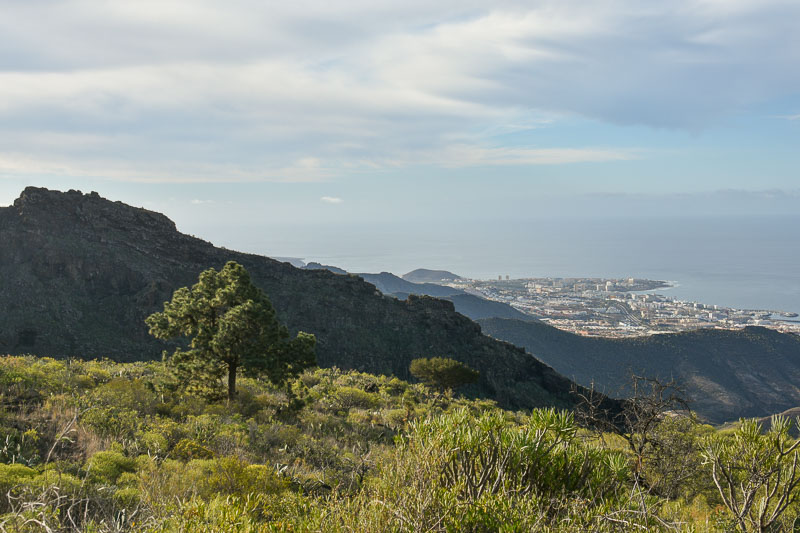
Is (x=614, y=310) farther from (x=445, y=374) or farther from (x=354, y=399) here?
(x=354, y=399)

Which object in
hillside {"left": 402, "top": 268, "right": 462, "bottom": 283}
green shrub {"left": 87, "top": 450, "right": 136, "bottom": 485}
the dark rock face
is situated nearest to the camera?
green shrub {"left": 87, "top": 450, "right": 136, "bottom": 485}

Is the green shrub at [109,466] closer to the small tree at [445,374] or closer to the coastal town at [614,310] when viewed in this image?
the small tree at [445,374]

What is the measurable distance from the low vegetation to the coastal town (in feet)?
221

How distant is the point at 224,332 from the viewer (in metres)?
10.1

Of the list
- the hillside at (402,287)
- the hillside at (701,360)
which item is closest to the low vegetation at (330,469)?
the hillside at (701,360)

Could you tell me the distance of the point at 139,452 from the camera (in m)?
6.61

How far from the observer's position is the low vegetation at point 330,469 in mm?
3115

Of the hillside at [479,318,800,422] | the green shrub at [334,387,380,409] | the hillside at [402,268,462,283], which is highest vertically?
the hillside at [402,268,462,283]

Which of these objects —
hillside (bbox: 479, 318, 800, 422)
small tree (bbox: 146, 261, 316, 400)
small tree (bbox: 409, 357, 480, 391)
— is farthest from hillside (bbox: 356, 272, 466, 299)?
small tree (bbox: 146, 261, 316, 400)

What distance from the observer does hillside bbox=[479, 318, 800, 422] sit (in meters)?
50.0

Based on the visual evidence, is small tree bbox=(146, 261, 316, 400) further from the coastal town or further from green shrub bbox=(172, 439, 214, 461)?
the coastal town

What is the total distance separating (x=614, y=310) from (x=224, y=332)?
105420mm

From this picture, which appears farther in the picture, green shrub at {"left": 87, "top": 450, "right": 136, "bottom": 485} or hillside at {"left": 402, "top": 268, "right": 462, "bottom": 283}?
hillside at {"left": 402, "top": 268, "right": 462, "bottom": 283}

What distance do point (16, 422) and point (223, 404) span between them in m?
4.22
